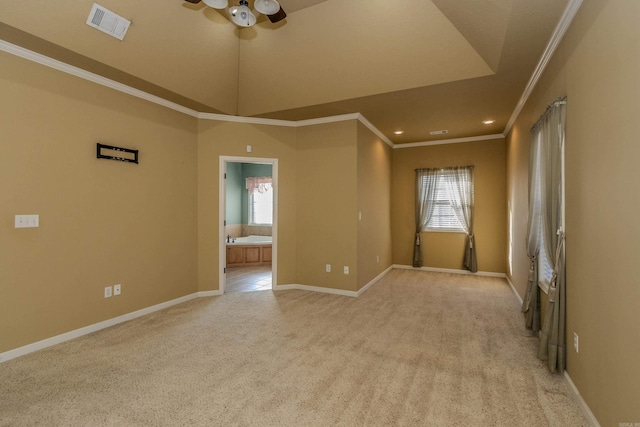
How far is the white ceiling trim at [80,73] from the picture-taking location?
2.75m

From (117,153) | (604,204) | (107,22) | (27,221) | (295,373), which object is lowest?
(295,373)

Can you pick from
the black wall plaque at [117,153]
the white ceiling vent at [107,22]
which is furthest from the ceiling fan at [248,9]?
the black wall plaque at [117,153]

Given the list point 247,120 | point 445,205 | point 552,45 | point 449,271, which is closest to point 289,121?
point 247,120

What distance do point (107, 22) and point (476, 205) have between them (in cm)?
640

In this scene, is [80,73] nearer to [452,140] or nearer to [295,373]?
[295,373]

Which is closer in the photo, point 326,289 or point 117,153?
point 117,153

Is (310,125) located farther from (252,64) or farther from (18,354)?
(18,354)

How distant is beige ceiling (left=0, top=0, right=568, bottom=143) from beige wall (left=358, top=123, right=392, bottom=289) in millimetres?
913

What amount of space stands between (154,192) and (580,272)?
446 cm

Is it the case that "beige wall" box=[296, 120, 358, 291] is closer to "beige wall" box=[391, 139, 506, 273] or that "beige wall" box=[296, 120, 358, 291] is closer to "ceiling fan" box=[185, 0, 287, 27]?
"ceiling fan" box=[185, 0, 287, 27]

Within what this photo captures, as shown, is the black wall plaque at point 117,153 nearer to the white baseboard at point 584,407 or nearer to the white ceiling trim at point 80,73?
the white ceiling trim at point 80,73

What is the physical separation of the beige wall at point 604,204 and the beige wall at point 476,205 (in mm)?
3980

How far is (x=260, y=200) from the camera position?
9031 mm

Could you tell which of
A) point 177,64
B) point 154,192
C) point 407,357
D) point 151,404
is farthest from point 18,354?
point 407,357
